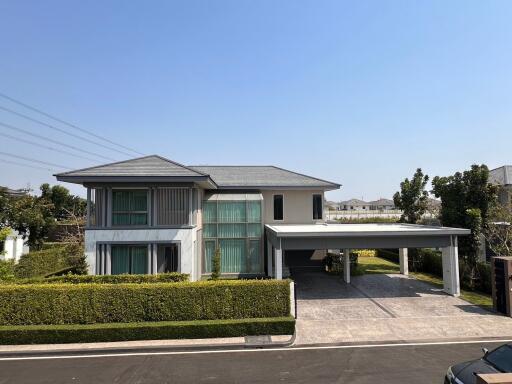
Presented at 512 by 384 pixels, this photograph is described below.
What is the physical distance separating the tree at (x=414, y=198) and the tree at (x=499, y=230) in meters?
5.64

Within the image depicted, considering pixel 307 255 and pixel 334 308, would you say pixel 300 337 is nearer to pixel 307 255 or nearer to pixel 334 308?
pixel 334 308

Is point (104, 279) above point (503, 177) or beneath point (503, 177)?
beneath

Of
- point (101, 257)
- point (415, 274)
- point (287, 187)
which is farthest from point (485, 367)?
point (415, 274)

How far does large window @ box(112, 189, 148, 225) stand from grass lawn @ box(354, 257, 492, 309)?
1519 centimetres

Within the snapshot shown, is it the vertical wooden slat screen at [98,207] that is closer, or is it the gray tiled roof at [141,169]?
the gray tiled roof at [141,169]

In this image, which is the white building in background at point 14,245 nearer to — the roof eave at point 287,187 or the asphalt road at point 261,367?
the roof eave at point 287,187

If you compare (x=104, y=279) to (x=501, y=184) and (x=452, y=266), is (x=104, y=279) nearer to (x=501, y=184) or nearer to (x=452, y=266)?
(x=452, y=266)

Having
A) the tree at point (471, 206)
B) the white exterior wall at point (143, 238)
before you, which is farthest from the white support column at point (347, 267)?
the white exterior wall at point (143, 238)

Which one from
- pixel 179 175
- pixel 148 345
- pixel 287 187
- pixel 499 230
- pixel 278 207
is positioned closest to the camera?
pixel 148 345

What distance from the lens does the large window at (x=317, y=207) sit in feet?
80.3

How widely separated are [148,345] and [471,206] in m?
18.8

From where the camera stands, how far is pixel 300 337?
11820mm

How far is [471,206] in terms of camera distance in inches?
770

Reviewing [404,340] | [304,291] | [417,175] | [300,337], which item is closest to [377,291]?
[304,291]
